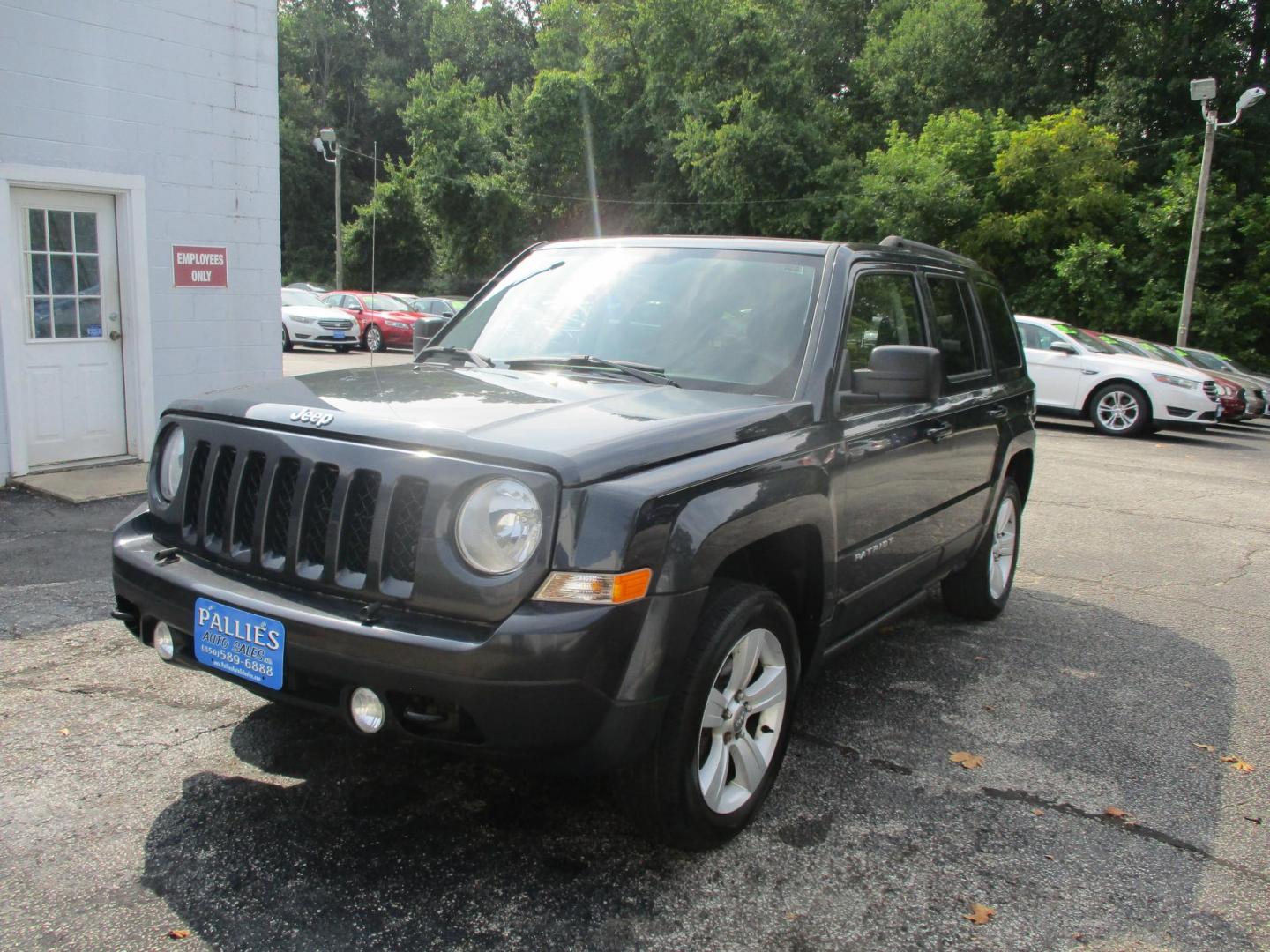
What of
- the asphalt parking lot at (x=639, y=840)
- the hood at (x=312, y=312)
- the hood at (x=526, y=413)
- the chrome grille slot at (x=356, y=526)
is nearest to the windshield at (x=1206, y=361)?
the asphalt parking lot at (x=639, y=840)

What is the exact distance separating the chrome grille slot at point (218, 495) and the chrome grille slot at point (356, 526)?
53cm

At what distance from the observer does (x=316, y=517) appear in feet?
9.09

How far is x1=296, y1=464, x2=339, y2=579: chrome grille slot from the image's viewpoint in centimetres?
275

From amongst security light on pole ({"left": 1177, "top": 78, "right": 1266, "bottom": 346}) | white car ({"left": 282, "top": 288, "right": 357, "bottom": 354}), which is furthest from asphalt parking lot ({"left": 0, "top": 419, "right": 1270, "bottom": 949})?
security light on pole ({"left": 1177, "top": 78, "right": 1266, "bottom": 346})

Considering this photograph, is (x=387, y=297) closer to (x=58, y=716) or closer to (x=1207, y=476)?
(x=1207, y=476)

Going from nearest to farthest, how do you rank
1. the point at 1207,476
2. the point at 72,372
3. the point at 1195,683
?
the point at 1195,683, the point at 72,372, the point at 1207,476

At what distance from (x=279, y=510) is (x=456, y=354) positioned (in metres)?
1.36

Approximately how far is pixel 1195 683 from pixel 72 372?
7.89 metres

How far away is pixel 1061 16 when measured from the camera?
3522cm

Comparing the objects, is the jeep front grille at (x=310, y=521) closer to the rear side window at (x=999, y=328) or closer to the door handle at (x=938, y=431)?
the door handle at (x=938, y=431)

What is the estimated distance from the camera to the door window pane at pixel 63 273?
7793 mm

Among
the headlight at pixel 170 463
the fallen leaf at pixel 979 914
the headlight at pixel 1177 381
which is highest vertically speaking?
the headlight at pixel 170 463

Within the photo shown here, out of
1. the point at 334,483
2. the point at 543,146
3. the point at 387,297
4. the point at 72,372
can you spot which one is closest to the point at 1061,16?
the point at 543,146

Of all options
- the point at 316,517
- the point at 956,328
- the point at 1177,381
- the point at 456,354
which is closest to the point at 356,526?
the point at 316,517
